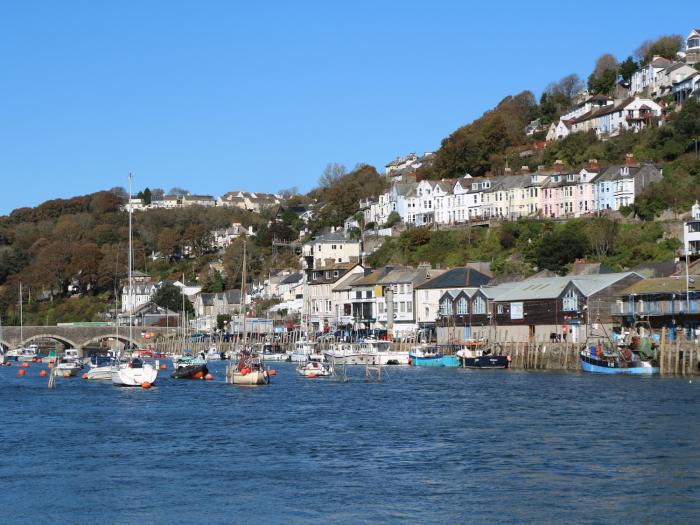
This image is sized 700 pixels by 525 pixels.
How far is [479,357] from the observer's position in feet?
282

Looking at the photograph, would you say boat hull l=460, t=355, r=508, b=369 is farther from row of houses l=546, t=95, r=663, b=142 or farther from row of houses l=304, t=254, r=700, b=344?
row of houses l=546, t=95, r=663, b=142

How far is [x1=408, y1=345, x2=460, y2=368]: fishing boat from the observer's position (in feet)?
300

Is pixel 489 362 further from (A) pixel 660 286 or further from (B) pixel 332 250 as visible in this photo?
(B) pixel 332 250

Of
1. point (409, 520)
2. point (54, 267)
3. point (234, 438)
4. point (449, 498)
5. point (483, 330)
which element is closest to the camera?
point (409, 520)

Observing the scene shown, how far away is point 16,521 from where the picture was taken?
29500 mm

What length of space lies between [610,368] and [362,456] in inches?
1441

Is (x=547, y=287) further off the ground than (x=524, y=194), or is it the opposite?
(x=524, y=194)

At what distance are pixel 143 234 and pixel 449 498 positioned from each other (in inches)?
6774

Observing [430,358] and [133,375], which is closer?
[133,375]

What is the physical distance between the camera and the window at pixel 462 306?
100m

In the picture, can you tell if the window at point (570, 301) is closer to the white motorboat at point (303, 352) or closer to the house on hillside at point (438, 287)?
the house on hillside at point (438, 287)

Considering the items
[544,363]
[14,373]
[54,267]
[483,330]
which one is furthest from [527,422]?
[54,267]

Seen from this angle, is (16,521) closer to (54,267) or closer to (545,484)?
(545,484)

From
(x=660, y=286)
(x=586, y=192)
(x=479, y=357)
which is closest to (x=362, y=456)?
(x=660, y=286)
